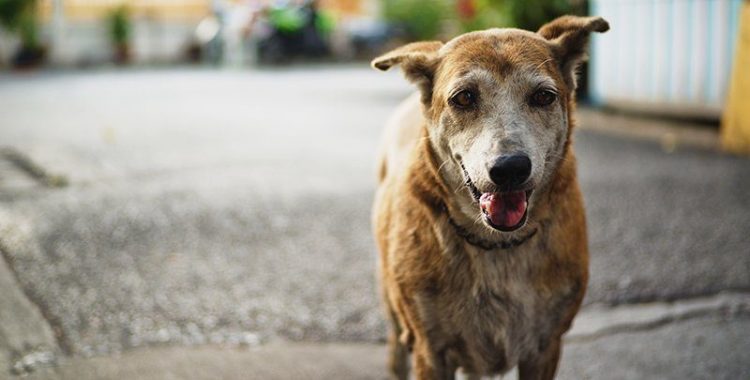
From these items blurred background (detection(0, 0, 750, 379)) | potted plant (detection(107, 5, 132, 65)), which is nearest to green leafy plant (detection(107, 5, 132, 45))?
potted plant (detection(107, 5, 132, 65))

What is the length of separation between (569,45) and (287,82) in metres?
13.7

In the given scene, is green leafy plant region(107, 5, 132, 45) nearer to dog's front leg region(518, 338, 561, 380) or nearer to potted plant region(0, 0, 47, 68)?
potted plant region(0, 0, 47, 68)

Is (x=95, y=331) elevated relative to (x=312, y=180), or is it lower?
elevated

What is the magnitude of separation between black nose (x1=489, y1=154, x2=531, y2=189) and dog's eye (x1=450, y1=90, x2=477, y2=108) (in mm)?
321

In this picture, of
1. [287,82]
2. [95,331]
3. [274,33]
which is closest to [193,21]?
[274,33]

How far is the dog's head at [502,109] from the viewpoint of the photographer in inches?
102

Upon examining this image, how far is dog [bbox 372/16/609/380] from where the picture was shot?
273 cm

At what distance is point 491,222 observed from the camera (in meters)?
2.63

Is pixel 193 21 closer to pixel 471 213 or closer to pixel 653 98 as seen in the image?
pixel 653 98

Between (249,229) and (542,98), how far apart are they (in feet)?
10.1

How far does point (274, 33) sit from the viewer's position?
70.8 ft

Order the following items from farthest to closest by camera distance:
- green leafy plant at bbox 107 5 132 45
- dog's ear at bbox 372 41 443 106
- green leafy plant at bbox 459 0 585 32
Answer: green leafy plant at bbox 107 5 132 45, green leafy plant at bbox 459 0 585 32, dog's ear at bbox 372 41 443 106

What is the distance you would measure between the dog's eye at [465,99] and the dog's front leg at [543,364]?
869 mm

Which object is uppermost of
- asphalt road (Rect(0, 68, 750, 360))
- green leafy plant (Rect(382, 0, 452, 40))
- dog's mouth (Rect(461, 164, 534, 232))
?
dog's mouth (Rect(461, 164, 534, 232))
